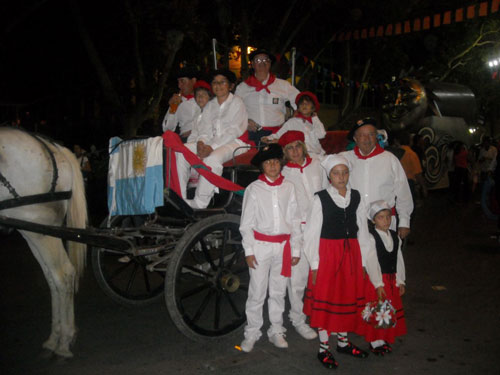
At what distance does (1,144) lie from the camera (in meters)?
4.11

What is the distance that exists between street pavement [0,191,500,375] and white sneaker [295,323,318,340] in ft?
0.20

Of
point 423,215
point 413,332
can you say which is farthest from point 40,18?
point 413,332

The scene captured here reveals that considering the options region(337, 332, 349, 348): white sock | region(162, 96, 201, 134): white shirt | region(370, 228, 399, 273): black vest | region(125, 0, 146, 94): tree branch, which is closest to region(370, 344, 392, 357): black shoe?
region(337, 332, 349, 348): white sock

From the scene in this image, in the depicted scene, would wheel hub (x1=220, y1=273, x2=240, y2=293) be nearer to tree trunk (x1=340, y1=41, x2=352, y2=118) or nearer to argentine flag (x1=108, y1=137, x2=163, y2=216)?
argentine flag (x1=108, y1=137, x2=163, y2=216)

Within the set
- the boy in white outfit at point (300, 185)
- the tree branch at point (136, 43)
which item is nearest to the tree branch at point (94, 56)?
the tree branch at point (136, 43)

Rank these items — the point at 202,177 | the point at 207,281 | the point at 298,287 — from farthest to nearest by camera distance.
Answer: the point at 202,177 → the point at 298,287 → the point at 207,281

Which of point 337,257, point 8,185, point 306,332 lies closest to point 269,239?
point 337,257

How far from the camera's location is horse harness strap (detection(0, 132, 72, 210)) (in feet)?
13.3

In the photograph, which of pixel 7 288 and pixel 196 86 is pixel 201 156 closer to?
pixel 196 86

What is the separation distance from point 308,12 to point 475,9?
630 cm

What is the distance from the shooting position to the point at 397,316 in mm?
4172

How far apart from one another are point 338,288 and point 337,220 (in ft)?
1.89

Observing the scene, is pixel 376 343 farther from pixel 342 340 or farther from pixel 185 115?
pixel 185 115

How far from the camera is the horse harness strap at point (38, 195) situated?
13.3 feet
